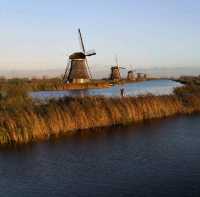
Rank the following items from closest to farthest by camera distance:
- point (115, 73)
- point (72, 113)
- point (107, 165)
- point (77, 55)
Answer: point (107, 165) → point (72, 113) → point (77, 55) → point (115, 73)

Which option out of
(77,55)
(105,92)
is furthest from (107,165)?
(77,55)

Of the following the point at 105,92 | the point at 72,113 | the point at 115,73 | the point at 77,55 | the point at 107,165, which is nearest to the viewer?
the point at 107,165

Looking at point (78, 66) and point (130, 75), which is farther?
point (130, 75)

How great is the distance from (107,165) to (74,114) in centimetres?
615

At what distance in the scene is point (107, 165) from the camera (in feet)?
40.1

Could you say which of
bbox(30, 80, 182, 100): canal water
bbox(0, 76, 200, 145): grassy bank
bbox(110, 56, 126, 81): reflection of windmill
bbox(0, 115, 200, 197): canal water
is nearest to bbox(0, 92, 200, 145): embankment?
bbox(0, 76, 200, 145): grassy bank

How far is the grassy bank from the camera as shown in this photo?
622 inches

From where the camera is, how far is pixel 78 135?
16938 mm

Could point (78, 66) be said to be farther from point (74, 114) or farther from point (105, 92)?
point (74, 114)

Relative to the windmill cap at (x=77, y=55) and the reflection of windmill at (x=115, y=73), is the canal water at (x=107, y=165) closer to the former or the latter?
the windmill cap at (x=77, y=55)

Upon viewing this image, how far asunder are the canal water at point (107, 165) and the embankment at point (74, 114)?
31.6 inches

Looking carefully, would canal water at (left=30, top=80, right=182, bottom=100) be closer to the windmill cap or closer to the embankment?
the embankment

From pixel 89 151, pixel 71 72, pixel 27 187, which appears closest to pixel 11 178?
pixel 27 187

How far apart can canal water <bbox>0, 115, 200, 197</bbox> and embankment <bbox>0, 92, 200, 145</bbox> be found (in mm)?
803
